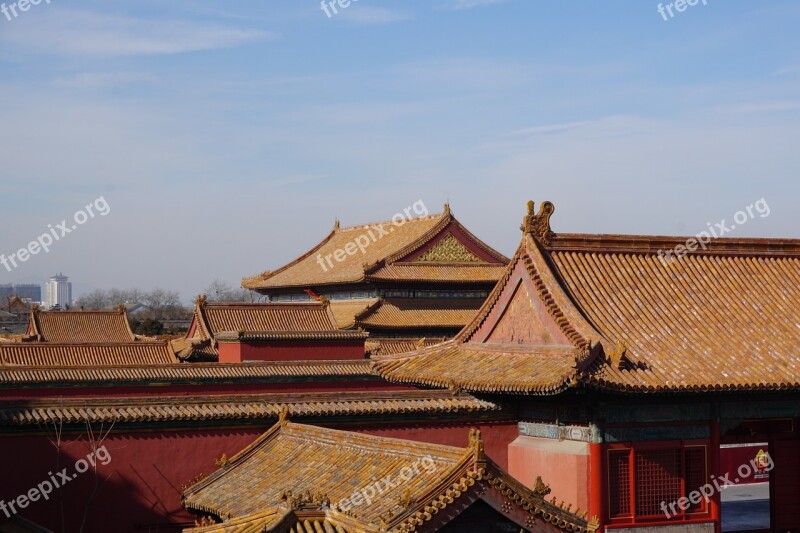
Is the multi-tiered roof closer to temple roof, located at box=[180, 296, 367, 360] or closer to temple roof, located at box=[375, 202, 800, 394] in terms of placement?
temple roof, located at box=[180, 296, 367, 360]

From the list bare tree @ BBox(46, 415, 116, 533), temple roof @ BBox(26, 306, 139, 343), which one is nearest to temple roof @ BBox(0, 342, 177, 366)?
temple roof @ BBox(26, 306, 139, 343)

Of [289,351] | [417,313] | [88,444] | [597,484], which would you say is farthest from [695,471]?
[417,313]

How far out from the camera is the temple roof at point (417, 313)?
48000 mm

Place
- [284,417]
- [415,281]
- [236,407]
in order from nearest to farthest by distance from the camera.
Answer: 1. [284,417]
2. [236,407]
3. [415,281]

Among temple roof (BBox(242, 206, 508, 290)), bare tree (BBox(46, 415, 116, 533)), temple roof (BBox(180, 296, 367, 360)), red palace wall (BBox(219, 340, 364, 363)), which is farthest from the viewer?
temple roof (BBox(242, 206, 508, 290))

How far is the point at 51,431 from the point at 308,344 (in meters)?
20.7

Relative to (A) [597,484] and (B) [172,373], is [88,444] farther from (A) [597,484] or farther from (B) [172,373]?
(B) [172,373]

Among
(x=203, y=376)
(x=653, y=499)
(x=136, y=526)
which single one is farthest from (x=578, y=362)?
(x=203, y=376)

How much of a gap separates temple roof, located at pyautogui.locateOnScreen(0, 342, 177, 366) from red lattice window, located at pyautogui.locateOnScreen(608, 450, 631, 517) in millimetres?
24160

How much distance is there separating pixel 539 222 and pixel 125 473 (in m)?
8.69

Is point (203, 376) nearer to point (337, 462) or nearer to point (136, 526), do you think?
point (136, 526)

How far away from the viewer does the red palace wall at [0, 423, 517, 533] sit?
722 inches

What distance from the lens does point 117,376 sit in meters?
33.8

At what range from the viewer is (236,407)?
20156 mm
